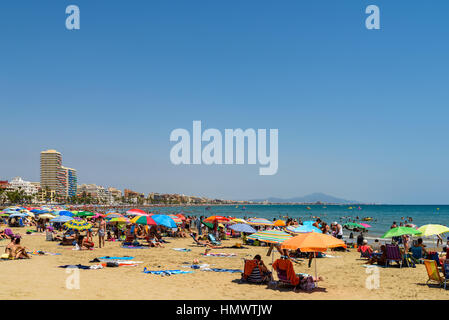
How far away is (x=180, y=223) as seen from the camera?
25.1 m

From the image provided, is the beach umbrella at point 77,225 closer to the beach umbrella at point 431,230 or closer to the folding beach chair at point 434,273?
the folding beach chair at point 434,273

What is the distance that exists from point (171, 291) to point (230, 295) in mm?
1400

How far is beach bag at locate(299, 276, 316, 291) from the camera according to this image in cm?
907

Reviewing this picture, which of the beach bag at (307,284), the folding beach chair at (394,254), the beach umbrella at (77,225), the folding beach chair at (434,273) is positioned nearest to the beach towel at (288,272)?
the beach bag at (307,284)

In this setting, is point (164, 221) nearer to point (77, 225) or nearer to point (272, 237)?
point (77, 225)

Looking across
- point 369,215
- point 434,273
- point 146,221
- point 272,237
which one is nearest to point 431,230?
point 434,273

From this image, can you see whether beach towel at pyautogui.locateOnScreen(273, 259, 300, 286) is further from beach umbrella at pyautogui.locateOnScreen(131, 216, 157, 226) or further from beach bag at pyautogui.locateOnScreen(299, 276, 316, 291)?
beach umbrella at pyautogui.locateOnScreen(131, 216, 157, 226)

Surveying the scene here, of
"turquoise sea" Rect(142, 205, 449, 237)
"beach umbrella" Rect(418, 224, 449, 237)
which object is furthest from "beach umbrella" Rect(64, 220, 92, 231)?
"turquoise sea" Rect(142, 205, 449, 237)

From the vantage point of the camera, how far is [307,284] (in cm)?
907

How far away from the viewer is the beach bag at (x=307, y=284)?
9.07m

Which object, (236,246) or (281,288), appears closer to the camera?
(281,288)
